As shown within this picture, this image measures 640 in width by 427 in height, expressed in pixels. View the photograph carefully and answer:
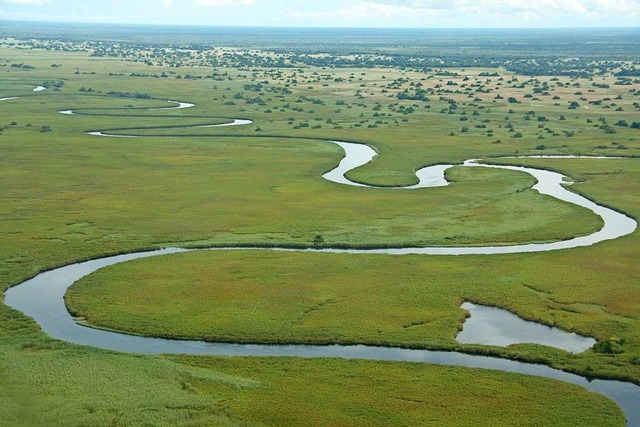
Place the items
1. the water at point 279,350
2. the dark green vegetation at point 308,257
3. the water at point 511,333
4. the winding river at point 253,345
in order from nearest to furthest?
the dark green vegetation at point 308,257
the water at point 279,350
the winding river at point 253,345
the water at point 511,333

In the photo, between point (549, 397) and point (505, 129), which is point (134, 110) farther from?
point (549, 397)

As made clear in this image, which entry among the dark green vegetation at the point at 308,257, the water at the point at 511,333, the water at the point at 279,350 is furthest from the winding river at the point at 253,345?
the water at the point at 511,333

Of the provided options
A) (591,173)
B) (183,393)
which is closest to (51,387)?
(183,393)

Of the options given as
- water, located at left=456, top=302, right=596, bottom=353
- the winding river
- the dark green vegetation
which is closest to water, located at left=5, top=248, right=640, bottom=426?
the winding river

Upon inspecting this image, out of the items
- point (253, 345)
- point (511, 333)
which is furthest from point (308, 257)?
point (511, 333)

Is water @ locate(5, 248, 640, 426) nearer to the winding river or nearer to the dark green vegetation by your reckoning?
the winding river

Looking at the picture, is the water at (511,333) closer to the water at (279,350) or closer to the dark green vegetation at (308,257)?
the dark green vegetation at (308,257)

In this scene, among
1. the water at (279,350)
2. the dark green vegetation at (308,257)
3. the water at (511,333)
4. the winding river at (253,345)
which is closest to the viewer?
the dark green vegetation at (308,257)

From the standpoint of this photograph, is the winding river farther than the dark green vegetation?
Yes
